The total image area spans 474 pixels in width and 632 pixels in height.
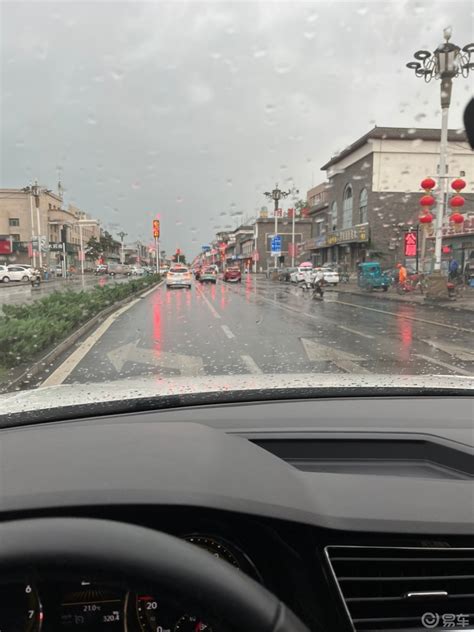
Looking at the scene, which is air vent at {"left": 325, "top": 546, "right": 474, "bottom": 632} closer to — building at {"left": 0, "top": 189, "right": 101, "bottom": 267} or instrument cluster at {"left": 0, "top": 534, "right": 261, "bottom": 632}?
instrument cluster at {"left": 0, "top": 534, "right": 261, "bottom": 632}

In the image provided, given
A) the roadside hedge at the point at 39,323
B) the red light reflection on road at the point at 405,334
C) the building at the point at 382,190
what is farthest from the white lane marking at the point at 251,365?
the building at the point at 382,190

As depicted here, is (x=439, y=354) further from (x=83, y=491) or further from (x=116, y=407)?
(x=83, y=491)

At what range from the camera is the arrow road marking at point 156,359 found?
24.3 feet

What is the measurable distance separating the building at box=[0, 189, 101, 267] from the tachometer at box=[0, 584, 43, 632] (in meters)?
42.4

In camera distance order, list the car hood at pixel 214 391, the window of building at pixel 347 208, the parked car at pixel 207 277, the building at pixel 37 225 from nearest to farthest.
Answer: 1. the car hood at pixel 214 391
2. the parked car at pixel 207 277
3. the building at pixel 37 225
4. the window of building at pixel 347 208

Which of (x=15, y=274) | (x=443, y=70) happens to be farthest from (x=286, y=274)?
(x=443, y=70)

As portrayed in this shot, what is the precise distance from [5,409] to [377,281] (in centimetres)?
2936

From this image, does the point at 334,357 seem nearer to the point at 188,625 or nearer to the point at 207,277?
the point at 188,625

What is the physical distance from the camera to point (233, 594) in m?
1.13

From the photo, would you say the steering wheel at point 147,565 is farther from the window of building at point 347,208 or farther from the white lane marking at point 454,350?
the window of building at point 347,208

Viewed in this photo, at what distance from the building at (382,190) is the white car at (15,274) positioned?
2864 centimetres

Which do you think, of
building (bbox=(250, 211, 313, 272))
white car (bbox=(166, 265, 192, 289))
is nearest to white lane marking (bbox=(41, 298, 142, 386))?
white car (bbox=(166, 265, 192, 289))

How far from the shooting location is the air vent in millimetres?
1436

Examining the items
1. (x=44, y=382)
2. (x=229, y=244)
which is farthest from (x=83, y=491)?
(x=229, y=244)
